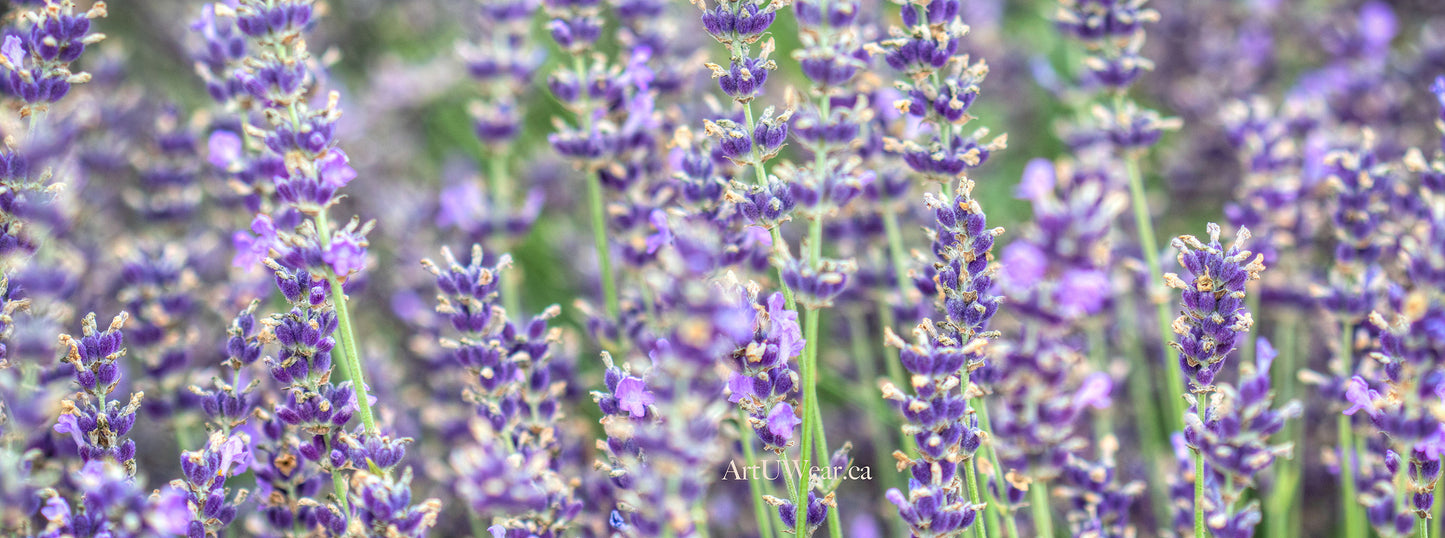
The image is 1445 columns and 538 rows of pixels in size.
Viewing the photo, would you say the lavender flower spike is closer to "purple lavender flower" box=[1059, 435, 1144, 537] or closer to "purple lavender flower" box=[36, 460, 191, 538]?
"purple lavender flower" box=[1059, 435, 1144, 537]

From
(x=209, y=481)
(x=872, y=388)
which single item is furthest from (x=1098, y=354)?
(x=209, y=481)

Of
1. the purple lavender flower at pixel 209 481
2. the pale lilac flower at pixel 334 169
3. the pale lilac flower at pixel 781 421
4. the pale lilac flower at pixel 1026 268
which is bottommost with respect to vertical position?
the purple lavender flower at pixel 209 481

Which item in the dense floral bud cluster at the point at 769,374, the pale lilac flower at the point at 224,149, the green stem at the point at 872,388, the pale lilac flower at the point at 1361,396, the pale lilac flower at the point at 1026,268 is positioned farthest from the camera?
the green stem at the point at 872,388

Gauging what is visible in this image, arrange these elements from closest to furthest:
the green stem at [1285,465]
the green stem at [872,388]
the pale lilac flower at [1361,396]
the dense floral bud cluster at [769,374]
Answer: the dense floral bud cluster at [769,374]
the pale lilac flower at [1361,396]
the green stem at [1285,465]
the green stem at [872,388]

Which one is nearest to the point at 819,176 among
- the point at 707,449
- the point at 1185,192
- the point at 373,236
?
the point at 707,449

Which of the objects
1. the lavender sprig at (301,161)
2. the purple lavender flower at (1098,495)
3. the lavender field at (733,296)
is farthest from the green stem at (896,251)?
the lavender sprig at (301,161)

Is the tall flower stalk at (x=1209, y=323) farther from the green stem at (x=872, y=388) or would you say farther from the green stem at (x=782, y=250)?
the green stem at (x=872, y=388)

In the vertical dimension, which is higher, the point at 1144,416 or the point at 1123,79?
the point at 1123,79

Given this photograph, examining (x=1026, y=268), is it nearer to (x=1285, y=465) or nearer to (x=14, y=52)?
(x=1285, y=465)

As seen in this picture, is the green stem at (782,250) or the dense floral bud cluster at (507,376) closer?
the green stem at (782,250)
